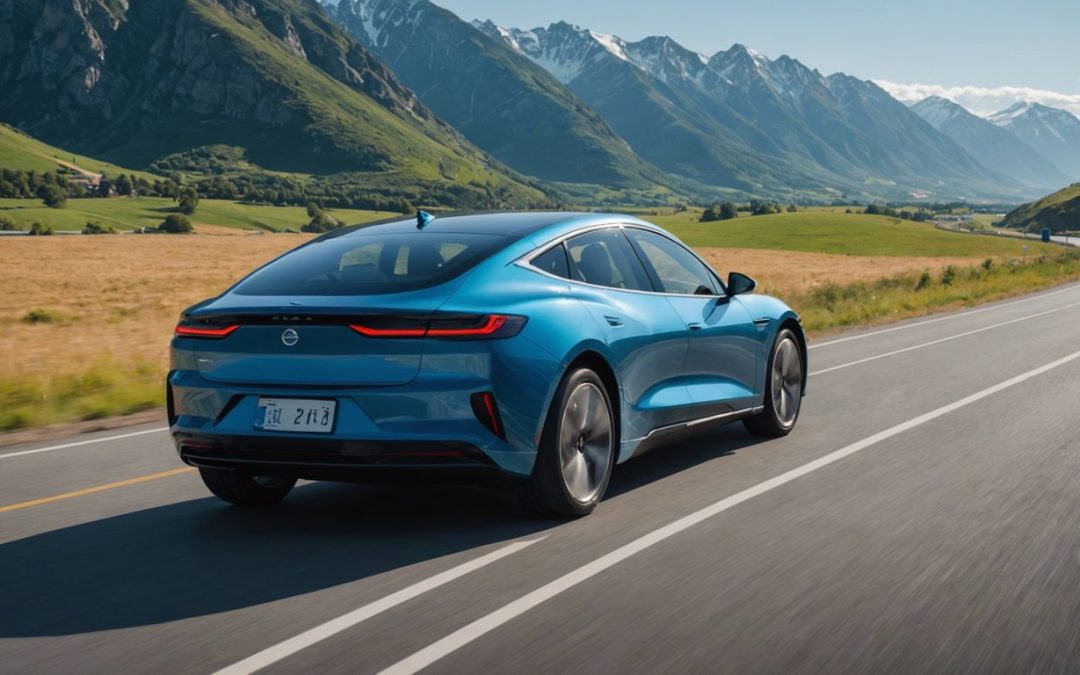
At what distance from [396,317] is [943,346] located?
12.8 meters

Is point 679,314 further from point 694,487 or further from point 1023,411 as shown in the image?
point 1023,411

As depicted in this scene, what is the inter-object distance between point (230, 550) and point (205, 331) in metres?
1.03

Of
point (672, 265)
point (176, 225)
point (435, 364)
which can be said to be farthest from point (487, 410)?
point (176, 225)

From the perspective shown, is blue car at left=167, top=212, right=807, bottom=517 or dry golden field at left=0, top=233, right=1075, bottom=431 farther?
dry golden field at left=0, top=233, right=1075, bottom=431

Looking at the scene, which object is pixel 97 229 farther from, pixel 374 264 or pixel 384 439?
pixel 384 439

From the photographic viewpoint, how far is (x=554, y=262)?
6309 millimetres

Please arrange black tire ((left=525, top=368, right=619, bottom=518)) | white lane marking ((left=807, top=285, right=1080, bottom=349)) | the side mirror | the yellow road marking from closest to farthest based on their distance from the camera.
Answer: black tire ((left=525, top=368, right=619, bottom=518))
the yellow road marking
the side mirror
white lane marking ((left=807, top=285, right=1080, bottom=349))

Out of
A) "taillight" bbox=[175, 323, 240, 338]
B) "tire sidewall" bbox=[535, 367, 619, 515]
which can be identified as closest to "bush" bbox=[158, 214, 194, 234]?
"taillight" bbox=[175, 323, 240, 338]

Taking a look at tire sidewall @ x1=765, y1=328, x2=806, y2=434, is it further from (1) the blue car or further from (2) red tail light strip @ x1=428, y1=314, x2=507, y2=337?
(2) red tail light strip @ x1=428, y1=314, x2=507, y2=337

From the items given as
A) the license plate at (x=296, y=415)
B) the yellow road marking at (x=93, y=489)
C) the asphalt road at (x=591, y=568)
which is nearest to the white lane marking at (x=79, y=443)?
the asphalt road at (x=591, y=568)

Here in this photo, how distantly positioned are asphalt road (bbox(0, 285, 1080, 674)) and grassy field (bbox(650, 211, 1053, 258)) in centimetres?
8911

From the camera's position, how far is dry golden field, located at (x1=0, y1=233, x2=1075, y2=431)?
11773mm

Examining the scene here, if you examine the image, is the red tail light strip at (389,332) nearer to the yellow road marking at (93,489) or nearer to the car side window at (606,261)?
the car side window at (606,261)

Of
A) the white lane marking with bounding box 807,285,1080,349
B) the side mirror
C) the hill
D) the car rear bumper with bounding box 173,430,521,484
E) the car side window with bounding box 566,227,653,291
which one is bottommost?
the hill
